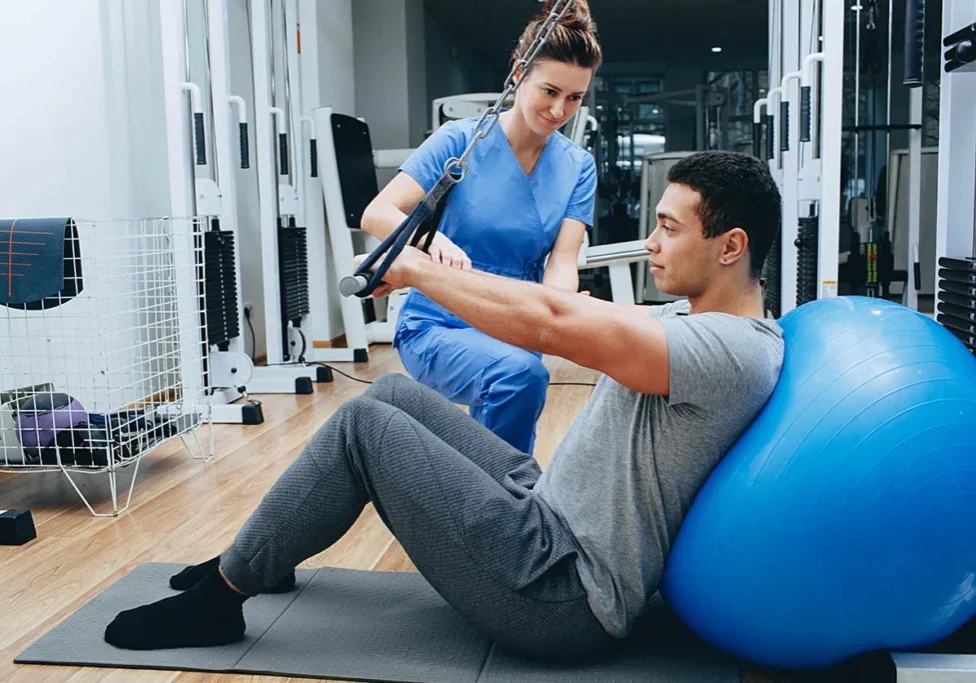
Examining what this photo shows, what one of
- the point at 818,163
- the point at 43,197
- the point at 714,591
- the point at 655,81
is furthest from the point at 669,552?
the point at 655,81

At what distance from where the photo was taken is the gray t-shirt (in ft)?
3.95

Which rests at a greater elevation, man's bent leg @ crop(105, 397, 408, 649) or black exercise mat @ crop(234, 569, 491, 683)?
man's bent leg @ crop(105, 397, 408, 649)

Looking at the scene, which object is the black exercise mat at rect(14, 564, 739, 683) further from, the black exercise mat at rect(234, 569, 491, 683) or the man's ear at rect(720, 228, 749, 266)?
the man's ear at rect(720, 228, 749, 266)

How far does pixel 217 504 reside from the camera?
232 centimetres

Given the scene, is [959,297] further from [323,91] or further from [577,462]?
[323,91]

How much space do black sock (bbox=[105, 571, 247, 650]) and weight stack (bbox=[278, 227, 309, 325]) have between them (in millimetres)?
2696

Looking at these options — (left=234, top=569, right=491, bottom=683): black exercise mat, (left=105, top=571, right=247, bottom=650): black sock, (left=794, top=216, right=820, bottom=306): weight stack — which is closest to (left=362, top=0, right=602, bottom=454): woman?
(left=234, top=569, right=491, bottom=683): black exercise mat

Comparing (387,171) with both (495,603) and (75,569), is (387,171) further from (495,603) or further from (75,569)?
(495,603)

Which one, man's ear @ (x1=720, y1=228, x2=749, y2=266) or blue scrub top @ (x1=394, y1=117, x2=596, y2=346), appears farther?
blue scrub top @ (x1=394, y1=117, x2=596, y2=346)

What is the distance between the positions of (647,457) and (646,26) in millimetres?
7627

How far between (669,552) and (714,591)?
89mm

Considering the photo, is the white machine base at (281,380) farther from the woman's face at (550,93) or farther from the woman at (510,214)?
the woman's face at (550,93)

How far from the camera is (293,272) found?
13.7 ft

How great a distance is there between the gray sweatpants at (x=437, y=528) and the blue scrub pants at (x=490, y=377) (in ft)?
1.34
